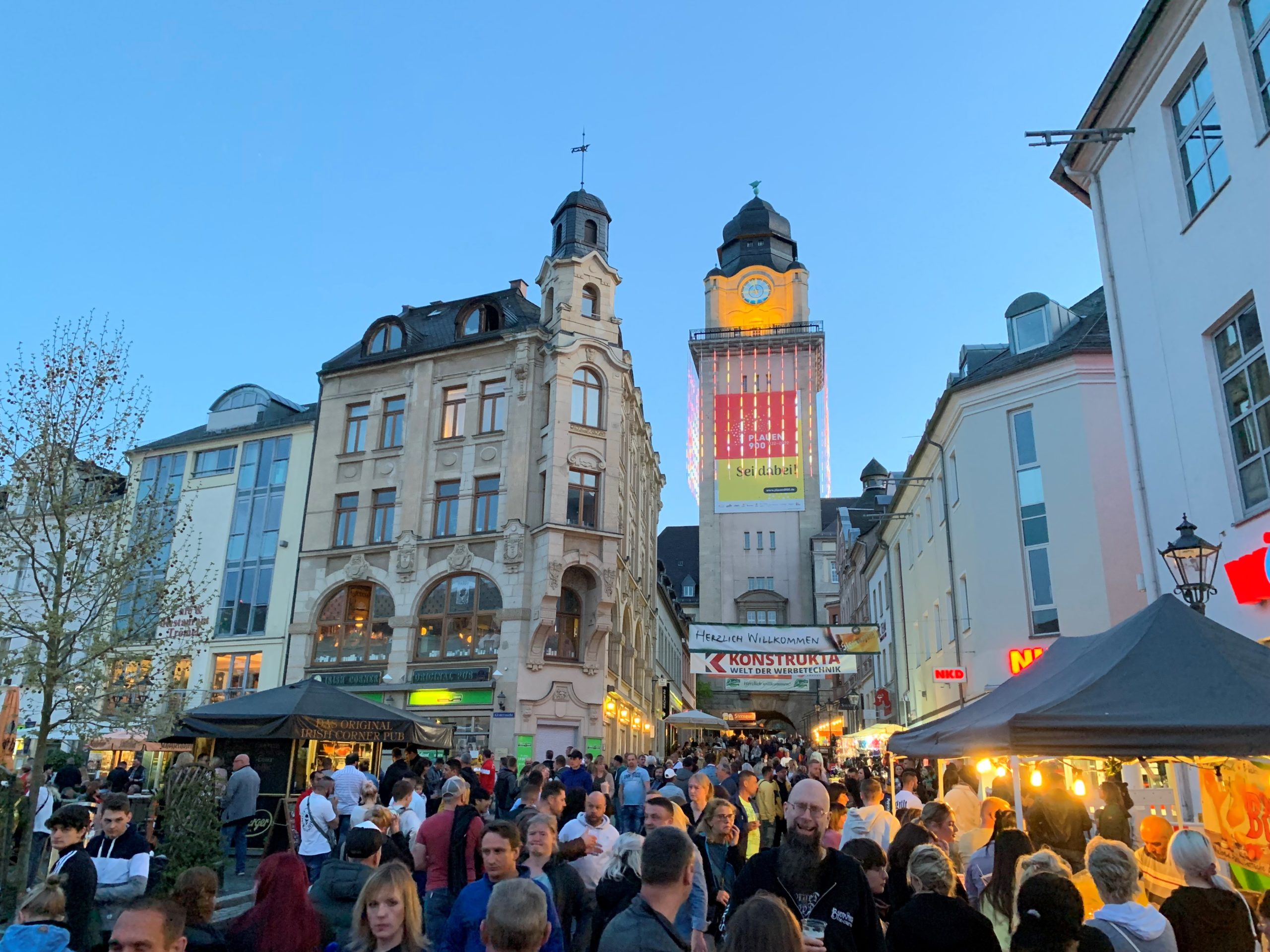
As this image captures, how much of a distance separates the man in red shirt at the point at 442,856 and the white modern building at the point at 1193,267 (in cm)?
944

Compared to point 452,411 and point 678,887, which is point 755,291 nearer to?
point 452,411

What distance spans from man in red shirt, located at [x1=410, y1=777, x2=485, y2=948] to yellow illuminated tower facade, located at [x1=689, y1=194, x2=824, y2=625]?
208ft

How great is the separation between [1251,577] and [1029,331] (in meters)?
15.9

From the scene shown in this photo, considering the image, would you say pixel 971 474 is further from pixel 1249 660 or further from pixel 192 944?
pixel 192 944

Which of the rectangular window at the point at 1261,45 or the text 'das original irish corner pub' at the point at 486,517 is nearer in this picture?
the rectangular window at the point at 1261,45

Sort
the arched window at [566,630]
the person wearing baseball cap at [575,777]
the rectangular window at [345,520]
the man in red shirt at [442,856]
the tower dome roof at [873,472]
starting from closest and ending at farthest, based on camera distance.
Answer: the man in red shirt at [442,856]
the person wearing baseball cap at [575,777]
the arched window at [566,630]
the rectangular window at [345,520]
the tower dome roof at [873,472]

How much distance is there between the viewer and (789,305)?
7794 cm

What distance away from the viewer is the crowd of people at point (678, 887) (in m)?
3.86

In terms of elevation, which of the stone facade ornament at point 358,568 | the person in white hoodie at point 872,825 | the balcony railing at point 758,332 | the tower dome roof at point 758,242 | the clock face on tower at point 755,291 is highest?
the tower dome roof at point 758,242

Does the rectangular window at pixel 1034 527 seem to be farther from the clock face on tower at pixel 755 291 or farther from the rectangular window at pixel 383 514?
the clock face on tower at pixel 755 291

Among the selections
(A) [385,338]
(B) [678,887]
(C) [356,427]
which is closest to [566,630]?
(C) [356,427]

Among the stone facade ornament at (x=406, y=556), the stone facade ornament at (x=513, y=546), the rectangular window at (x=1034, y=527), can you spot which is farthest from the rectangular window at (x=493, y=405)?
the rectangular window at (x=1034, y=527)

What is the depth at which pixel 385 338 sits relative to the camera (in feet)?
118

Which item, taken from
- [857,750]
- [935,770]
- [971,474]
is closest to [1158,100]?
[971,474]
